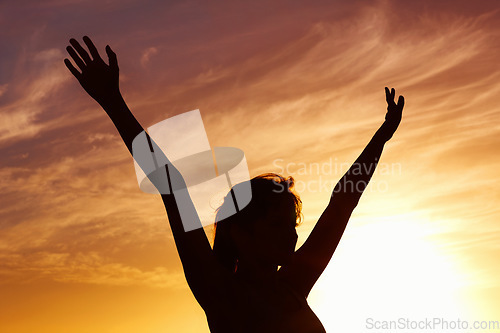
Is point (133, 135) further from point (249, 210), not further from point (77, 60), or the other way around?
point (249, 210)

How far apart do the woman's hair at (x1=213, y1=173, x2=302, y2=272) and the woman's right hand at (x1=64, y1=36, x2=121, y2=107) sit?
1.26 m

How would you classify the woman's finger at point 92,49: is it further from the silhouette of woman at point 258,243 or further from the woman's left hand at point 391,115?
the woman's left hand at point 391,115

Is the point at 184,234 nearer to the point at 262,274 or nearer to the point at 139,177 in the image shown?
the point at 139,177

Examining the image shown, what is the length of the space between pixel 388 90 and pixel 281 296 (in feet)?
7.84

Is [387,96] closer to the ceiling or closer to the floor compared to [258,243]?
closer to the ceiling

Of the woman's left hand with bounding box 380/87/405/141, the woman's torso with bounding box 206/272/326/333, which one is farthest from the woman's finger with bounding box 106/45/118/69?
the woman's left hand with bounding box 380/87/405/141

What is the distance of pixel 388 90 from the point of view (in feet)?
16.9

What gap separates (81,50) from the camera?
3.46 m

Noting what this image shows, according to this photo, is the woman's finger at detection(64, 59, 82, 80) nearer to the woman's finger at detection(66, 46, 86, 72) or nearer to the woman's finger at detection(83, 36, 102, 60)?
the woman's finger at detection(66, 46, 86, 72)

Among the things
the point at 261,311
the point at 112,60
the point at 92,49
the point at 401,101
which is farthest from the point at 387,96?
the point at 92,49

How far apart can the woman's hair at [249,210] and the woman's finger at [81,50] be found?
4.73 ft

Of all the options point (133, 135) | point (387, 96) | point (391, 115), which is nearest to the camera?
point (133, 135)

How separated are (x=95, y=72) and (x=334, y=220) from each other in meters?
2.35

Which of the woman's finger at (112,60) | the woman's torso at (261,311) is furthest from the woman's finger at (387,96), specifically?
the woman's finger at (112,60)
